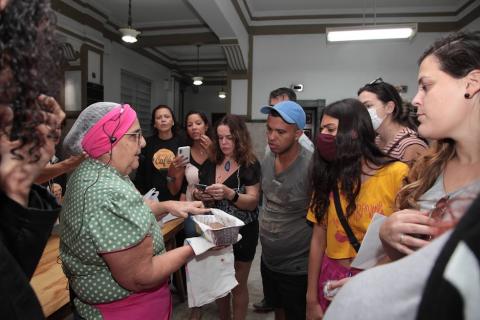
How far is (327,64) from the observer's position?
6.82m

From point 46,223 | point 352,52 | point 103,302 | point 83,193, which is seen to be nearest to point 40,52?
point 46,223

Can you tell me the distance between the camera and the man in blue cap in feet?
6.40

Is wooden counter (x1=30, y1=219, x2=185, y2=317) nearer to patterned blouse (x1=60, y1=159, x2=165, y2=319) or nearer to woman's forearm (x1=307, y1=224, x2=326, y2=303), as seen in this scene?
patterned blouse (x1=60, y1=159, x2=165, y2=319)

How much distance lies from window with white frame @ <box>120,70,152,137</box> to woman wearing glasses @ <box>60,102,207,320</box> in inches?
299

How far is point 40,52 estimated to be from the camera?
60cm

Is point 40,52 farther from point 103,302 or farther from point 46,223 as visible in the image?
point 103,302

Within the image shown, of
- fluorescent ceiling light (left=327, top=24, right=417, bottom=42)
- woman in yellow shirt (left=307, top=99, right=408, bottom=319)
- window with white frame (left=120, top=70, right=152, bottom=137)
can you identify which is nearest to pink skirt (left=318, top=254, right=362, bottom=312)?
woman in yellow shirt (left=307, top=99, right=408, bottom=319)

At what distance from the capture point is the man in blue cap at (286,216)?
6.40 feet

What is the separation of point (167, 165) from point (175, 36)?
532 cm

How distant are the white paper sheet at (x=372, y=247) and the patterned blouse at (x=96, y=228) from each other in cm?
82

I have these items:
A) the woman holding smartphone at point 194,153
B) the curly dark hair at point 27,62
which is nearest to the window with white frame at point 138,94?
the woman holding smartphone at point 194,153

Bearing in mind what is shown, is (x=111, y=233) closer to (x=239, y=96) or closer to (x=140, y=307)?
(x=140, y=307)

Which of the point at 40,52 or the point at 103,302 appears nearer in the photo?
the point at 40,52

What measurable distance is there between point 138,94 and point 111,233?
8.95 metres
